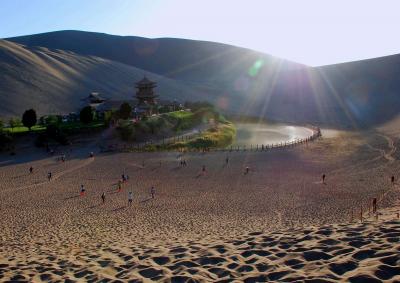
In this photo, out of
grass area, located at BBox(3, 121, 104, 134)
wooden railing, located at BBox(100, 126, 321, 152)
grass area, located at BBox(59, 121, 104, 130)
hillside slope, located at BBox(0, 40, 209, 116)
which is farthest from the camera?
hillside slope, located at BBox(0, 40, 209, 116)

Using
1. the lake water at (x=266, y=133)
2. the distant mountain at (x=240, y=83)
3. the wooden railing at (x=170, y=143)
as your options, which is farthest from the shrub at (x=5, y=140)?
the distant mountain at (x=240, y=83)

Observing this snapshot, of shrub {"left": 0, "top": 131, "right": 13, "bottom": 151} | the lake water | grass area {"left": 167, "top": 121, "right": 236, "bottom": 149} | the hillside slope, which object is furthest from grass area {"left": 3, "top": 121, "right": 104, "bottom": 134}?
the hillside slope

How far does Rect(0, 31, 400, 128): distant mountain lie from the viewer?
77875 mm

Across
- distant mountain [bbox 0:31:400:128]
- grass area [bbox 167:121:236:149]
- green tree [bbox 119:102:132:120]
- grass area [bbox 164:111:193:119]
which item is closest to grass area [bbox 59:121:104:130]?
green tree [bbox 119:102:132:120]

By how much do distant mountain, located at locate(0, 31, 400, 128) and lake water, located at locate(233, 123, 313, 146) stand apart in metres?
10.6

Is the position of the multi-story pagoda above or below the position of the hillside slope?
below

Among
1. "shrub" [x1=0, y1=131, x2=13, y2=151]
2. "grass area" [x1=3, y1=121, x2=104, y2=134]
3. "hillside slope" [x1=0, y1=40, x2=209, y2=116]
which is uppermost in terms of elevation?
"hillside slope" [x1=0, y1=40, x2=209, y2=116]

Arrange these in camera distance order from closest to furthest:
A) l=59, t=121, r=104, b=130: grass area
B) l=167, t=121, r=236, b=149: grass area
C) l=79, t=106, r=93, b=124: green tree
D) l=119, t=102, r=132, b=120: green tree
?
l=167, t=121, r=236, b=149: grass area
l=59, t=121, r=104, b=130: grass area
l=79, t=106, r=93, b=124: green tree
l=119, t=102, r=132, b=120: green tree

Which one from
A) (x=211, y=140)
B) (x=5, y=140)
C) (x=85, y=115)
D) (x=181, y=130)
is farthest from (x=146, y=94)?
(x=5, y=140)

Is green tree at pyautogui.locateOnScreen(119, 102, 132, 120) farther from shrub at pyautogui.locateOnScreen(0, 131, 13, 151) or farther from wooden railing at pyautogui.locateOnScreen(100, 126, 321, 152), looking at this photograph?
shrub at pyautogui.locateOnScreen(0, 131, 13, 151)

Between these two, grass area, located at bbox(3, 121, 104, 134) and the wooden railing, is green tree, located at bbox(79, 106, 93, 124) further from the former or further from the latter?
the wooden railing

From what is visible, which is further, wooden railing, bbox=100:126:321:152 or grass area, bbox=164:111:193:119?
grass area, bbox=164:111:193:119

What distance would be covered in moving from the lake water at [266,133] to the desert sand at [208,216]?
22.9 feet

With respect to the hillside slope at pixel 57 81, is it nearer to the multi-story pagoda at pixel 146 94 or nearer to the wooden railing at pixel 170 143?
the multi-story pagoda at pixel 146 94
